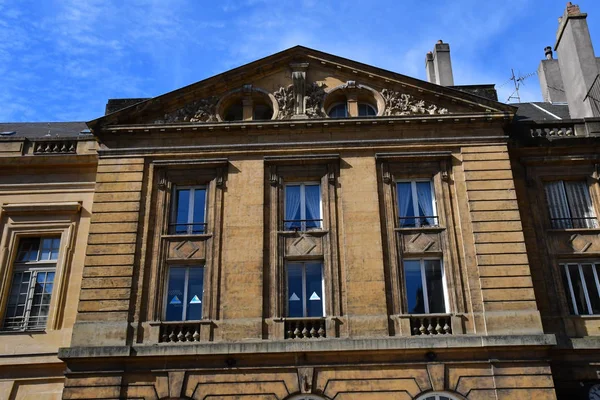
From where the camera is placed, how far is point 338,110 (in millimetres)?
20203

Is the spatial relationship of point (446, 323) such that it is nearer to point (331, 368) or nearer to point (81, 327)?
point (331, 368)

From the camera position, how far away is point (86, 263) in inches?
683

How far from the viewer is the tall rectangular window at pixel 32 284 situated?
1789 centimetres

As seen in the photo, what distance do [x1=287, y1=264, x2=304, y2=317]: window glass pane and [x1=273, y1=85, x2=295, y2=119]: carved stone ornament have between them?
16.7 ft

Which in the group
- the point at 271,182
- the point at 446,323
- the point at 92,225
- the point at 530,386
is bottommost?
the point at 530,386

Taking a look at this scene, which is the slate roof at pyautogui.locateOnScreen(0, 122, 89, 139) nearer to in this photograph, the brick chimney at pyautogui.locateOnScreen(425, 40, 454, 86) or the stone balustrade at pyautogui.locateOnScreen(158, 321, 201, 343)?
the stone balustrade at pyautogui.locateOnScreen(158, 321, 201, 343)

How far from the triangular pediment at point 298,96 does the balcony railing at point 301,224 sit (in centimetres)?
353

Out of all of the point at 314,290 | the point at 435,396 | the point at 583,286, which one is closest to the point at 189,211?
the point at 314,290

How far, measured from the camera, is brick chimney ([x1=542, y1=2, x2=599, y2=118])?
21.0 m

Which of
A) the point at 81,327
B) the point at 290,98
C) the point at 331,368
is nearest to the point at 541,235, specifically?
the point at 331,368

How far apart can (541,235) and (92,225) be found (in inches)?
536

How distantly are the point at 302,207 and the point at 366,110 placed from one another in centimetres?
421

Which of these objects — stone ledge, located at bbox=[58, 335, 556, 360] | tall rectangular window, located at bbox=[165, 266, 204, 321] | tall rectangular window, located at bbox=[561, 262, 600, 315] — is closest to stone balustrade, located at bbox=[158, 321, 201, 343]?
tall rectangular window, located at bbox=[165, 266, 204, 321]

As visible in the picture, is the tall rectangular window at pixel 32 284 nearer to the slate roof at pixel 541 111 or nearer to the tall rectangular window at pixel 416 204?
the tall rectangular window at pixel 416 204
